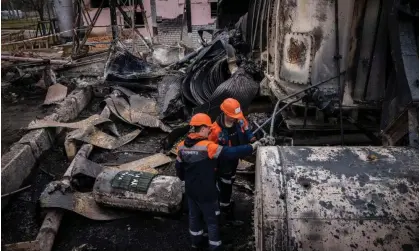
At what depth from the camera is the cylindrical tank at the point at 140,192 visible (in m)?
4.78

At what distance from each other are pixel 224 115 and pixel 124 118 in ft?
15.3

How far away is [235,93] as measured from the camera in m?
6.93

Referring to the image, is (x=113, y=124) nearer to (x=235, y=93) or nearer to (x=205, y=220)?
(x=235, y=93)

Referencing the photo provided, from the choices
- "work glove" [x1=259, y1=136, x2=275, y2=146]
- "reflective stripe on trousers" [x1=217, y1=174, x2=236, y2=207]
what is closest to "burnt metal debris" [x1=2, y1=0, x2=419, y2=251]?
"work glove" [x1=259, y1=136, x2=275, y2=146]

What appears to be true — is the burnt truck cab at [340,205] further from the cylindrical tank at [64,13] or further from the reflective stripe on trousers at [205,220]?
the cylindrical tank at [64,13]

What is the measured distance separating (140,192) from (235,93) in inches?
114

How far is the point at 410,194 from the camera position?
Result: 266 centimetres


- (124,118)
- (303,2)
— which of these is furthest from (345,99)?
(124,118)

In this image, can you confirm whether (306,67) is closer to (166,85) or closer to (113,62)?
(166,85)

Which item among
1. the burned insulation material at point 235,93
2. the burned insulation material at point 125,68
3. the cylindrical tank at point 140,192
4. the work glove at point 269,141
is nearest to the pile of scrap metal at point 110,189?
the cylindrical tank at point 140,192

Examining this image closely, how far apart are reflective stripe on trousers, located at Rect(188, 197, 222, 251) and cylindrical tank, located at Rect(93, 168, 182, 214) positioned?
22.5 inches

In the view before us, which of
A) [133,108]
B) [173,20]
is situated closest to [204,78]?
[133,108]

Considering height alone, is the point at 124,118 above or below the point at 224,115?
below

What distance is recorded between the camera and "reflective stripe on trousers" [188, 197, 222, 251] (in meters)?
4.10
